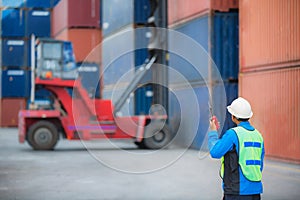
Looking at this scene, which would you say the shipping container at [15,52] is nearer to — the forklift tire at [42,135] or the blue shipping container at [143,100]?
the blue shipping container at [143,100]

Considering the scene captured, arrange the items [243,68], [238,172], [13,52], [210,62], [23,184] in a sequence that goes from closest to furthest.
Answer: [238,172] → [23,184] → [243,68] → [210,62] → [13,52]

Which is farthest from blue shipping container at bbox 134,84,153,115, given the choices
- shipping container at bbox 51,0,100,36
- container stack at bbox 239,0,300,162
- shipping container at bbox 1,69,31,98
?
shipping container at bbox 1,69,31,98

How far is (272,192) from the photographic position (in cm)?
1016

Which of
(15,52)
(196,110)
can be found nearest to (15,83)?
(15,52)

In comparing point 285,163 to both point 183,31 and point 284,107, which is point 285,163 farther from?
point 183,31

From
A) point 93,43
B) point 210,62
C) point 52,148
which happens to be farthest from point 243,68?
point 93,43

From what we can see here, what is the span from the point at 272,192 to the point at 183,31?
11.4 meters

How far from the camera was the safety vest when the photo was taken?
5137mm

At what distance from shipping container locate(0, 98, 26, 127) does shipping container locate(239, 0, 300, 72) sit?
22.5 meters

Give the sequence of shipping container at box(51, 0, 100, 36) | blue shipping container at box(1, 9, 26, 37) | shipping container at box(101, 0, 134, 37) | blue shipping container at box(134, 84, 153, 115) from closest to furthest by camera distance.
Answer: blue shipping container at box(134, 84, 153, 115)
shipping container at box(101, 0, 134, 37)
shipping container at box(51, 0, 100, 36)
blue shipping container at box(1, 9, 26, 37)

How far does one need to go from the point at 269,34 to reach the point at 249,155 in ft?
36.3

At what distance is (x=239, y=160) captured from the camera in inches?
203

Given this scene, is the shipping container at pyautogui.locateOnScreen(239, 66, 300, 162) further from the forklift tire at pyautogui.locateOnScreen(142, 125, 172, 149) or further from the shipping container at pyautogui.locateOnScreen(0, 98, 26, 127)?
the shipping container at pyautogui.locateOnScreen(0, 98, 26, 127)

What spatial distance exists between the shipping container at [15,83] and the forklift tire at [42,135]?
1869cm
